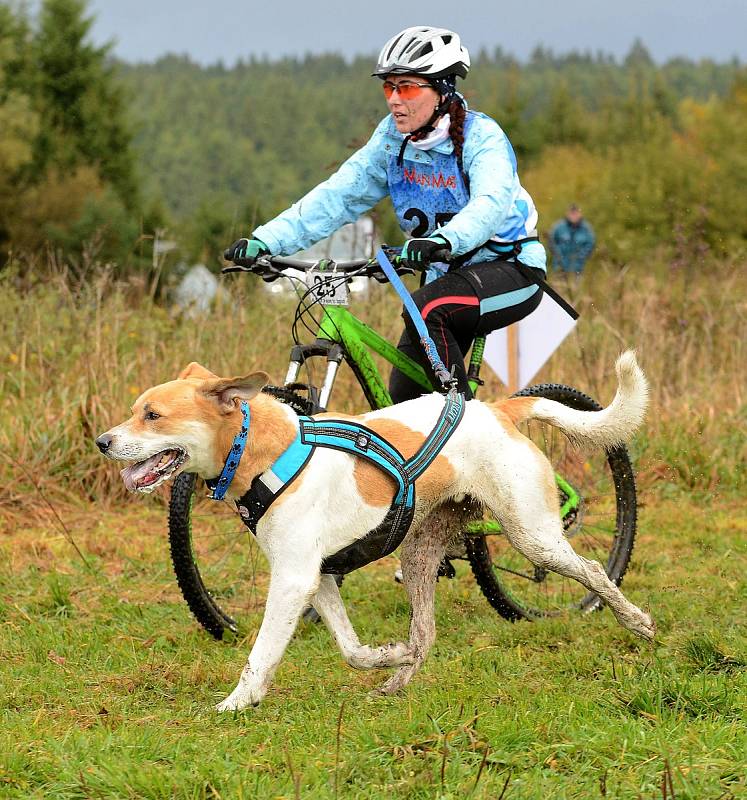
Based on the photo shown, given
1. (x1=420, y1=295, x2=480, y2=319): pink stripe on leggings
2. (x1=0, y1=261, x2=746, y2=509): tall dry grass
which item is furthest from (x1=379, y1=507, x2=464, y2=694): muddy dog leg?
(x1=0, y1=261, x2=746, y2=509): tall dry grass

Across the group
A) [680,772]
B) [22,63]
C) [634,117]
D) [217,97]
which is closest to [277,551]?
[680,772]

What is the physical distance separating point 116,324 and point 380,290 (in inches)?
77.6

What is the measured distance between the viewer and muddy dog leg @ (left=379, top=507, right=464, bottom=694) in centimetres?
447

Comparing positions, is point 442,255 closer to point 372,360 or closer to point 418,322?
point 418,322

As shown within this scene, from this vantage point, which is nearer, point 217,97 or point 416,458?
point 416,458

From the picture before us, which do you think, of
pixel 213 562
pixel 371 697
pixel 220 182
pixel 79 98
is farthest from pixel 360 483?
pixel 220 182

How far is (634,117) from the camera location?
81188mm

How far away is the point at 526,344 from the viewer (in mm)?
6984

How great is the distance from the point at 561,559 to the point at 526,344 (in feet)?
8.81

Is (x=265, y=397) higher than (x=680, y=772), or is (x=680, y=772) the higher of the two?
(x=265, y=397)

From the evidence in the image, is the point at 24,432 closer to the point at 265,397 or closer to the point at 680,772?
the point at 265,397

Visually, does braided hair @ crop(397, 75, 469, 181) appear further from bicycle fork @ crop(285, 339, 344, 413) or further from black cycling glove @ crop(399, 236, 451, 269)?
bicycle fork @ crop(285, 339, 344, 413)

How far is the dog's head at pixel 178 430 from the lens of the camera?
3.72m

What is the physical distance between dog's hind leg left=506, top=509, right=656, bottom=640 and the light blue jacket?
1.19 metres
